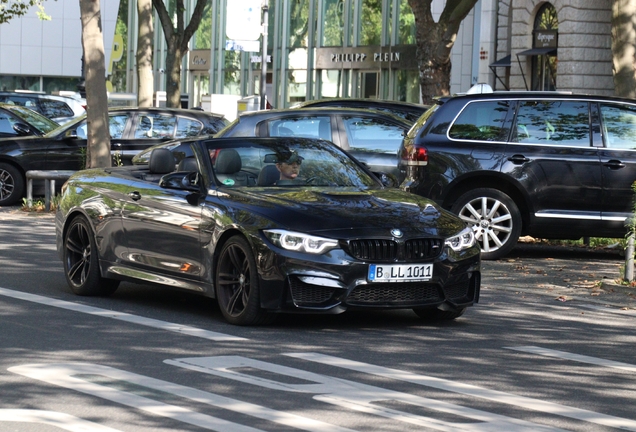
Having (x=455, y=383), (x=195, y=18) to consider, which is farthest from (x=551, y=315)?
(x=195, y=18)

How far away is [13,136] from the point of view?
24.6 m

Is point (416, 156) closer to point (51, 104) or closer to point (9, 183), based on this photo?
point (9, 183)

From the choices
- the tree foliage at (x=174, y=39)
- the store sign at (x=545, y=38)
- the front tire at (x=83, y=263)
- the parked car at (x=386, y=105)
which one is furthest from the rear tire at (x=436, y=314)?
the store sign at (x=545, y=38)

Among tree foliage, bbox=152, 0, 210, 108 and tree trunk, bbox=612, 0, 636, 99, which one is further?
tree foliage, bbox=152, 0, 210, 108

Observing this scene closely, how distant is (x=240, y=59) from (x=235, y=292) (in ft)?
175

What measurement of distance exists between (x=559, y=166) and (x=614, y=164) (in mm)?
596

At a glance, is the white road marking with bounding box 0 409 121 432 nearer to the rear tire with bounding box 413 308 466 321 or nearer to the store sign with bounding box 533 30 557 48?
the rear tire with bounding box 413 308 466 321

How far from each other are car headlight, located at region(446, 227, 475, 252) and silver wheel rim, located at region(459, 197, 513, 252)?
4.83 meters

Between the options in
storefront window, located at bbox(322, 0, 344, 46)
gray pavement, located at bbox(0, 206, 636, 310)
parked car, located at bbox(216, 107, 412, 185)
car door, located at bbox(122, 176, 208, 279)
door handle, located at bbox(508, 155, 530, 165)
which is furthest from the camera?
storefront window, located at bbox(322, 0, 344, 46)

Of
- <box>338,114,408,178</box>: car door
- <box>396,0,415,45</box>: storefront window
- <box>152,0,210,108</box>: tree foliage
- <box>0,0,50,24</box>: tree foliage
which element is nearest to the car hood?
<box>338,114,408,178</box>: car door

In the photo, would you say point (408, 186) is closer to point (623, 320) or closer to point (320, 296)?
point (623, 320)

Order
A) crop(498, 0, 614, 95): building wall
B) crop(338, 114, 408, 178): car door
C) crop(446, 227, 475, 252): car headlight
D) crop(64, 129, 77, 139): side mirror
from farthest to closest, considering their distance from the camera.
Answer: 1. crop(498, 0, 614, 95): building wall
2. crop(64, 129, 77, 139): side mirror
3. crop(338, 114, 408, 178): car door
4. crop(446, 227, 475, 252): car headlight

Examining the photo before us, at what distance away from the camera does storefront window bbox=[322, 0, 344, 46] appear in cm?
5344

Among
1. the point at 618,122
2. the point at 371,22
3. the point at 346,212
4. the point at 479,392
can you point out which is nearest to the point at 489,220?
the point at 618,122
